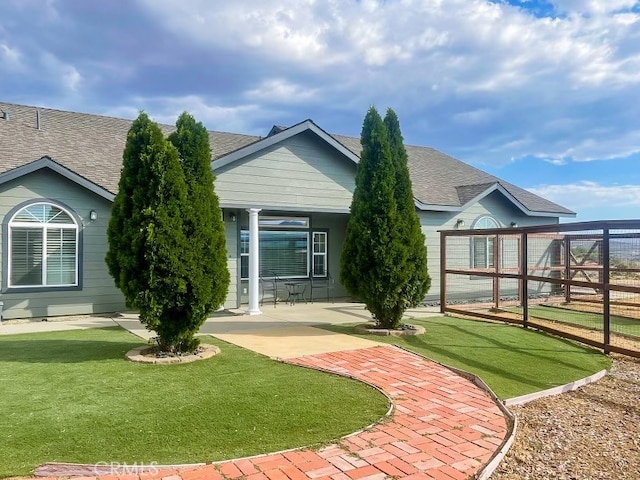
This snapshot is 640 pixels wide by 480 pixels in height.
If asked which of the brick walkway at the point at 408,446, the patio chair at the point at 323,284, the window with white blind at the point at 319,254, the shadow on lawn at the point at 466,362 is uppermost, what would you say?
the window with white blind at the point at 319,254

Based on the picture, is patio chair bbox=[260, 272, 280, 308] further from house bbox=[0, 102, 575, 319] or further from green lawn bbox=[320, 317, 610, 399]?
green lawn bbox=[320, 317, 610, 399]

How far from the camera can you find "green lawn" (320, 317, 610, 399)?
5.55 metres

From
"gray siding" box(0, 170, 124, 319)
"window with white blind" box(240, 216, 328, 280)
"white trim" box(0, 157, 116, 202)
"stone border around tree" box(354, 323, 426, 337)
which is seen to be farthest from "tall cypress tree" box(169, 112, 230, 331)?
"window with white blind" box(240, 216, 328, 280)

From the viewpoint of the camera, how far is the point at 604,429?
4.21 metres

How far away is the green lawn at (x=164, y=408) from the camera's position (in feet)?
11.0

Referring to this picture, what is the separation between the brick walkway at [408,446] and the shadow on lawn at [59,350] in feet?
11.4

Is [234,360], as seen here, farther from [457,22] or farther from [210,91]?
[210,91]

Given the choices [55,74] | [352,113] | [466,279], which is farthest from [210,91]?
[466,279]

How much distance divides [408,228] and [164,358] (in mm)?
4626

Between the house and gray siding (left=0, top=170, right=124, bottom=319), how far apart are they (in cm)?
2

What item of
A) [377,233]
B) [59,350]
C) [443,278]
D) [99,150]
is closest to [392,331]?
[377,233]

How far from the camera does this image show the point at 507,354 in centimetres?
680

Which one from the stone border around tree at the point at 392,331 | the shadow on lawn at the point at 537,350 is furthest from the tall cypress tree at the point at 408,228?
the shadow on lawn at the point at 537,350

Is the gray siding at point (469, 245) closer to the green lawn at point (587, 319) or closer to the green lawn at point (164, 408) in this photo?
the green lawn at point (587, 319)
